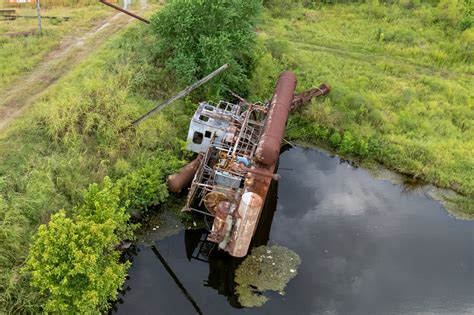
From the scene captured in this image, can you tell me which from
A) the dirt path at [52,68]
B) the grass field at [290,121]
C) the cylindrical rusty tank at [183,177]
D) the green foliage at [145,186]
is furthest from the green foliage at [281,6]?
the green foliage at [145,186]

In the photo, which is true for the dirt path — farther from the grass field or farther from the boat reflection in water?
the boat reflection in water

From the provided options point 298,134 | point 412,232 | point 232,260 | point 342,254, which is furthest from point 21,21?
point 412,232

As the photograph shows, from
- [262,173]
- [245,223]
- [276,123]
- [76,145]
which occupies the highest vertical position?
[276,123]

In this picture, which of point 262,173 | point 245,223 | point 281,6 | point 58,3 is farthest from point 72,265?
point 281,6

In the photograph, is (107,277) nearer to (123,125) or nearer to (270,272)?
(270,272)

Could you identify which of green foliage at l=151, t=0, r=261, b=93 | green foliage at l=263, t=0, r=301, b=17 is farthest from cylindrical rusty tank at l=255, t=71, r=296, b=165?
green foliage at l=263, t=0, r=301, b=17

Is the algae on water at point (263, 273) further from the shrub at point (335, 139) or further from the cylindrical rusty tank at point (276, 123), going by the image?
the shrub at point (335, 139)

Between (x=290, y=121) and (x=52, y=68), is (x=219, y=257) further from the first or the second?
(x=52, y=68)
